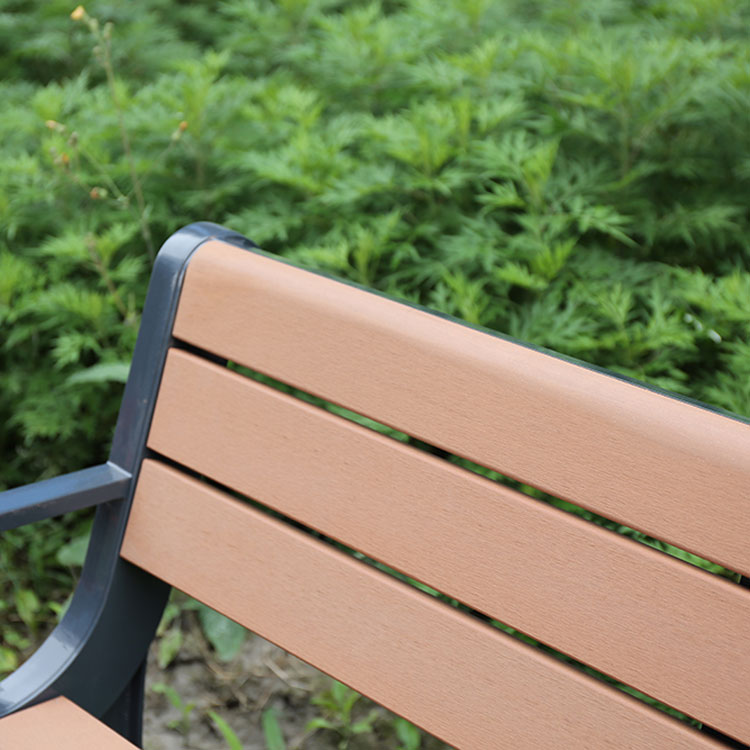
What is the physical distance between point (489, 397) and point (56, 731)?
808mm

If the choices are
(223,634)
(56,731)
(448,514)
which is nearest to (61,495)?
(56,731)

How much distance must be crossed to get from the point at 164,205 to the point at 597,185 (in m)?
1.13

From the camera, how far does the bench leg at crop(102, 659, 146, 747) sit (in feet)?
5.05

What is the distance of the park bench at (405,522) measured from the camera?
1.01 m

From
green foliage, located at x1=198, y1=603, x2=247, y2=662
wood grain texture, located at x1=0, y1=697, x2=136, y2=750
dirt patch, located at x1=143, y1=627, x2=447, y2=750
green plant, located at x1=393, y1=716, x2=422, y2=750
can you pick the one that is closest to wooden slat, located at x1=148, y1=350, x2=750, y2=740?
wood grain texture, located at x1=0, y1=697, x2=136, y2=750

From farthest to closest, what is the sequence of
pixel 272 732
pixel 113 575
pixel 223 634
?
pixel 223 634
pixel 272 732
pixel 113 575

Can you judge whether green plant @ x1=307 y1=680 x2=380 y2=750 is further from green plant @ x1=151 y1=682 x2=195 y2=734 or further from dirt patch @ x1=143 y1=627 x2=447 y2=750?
green plant @ x1=151 y1=682 x2=195 y2=734

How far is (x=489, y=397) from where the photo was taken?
3.72 feet

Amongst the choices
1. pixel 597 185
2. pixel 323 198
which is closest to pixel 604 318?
pixel 597 185

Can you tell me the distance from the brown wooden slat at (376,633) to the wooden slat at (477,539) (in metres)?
0.03

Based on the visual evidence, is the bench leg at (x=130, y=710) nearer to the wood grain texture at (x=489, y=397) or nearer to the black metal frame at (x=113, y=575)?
the black metal frame at (x=113, y=575)

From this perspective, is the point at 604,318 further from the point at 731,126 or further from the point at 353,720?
the point at 353,720


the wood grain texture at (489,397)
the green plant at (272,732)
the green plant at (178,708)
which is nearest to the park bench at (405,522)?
the wood grain texture at (489,397)

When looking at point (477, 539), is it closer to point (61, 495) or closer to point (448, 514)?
point (448, 514)
